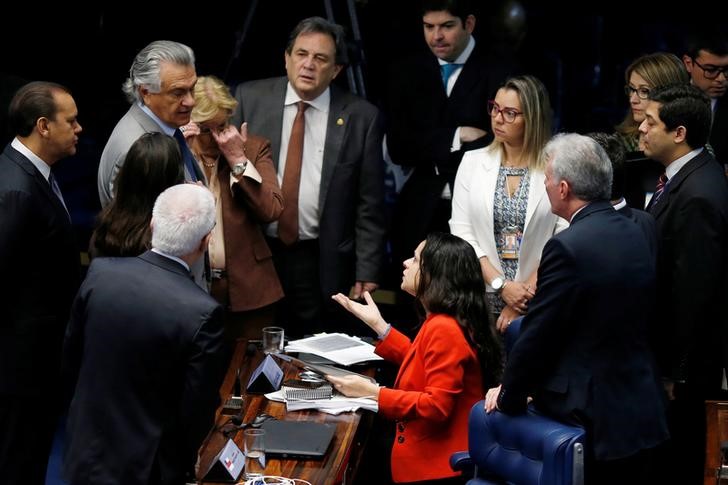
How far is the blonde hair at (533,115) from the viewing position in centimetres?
495

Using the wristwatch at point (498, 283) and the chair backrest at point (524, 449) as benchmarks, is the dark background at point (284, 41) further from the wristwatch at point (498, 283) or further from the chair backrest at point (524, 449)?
the chair backrest at point (524, 449)

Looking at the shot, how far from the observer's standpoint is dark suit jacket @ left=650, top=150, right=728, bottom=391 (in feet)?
14.3

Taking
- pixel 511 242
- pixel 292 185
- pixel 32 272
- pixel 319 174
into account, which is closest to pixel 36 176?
pixel 32 272

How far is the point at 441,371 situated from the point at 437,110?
1.85m

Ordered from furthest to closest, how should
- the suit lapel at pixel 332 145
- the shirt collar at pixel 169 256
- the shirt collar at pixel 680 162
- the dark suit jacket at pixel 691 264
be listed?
1. the suit lapel at pixel 332 145
2. the shirt collar at pixel 680 162
3. the dark suit jacket at pixel 691 264
4. the shirt collar at pixel 169 256

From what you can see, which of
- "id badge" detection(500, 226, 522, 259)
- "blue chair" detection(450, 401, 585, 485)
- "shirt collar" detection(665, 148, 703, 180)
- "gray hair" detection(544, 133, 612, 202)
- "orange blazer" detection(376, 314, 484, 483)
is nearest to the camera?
"blue chair" detection(450, 401, 585, 485)

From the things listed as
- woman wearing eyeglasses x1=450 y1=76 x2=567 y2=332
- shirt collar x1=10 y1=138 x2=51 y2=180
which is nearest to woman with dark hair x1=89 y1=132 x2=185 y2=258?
shirt collar x1=10 y1=138 x2=51 y2=180

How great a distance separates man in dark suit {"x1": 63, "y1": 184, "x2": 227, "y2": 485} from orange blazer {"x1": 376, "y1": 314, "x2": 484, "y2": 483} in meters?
0.85

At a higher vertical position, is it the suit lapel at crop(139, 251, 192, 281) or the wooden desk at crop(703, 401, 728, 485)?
the suit lapel at crop(139, 251, 192, 281)

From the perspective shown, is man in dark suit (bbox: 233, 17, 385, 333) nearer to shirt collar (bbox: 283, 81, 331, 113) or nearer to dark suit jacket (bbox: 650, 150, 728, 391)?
shirt collar (bbox: 283, 81, 331, 113)

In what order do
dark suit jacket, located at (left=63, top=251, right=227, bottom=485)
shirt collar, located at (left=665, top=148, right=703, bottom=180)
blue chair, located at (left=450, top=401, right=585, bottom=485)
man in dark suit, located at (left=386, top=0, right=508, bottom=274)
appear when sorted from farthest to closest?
man in dark suit, located at (left=386, top=0, right=508, bottom=274) < shirt collar, located at (left=665, top=148, right=703, bottom=180) < blue chair, located at (left=450, top=401, right=585, bottom=485) < dark suit jacket, located at (left=63, top=251, right=227, bottom=485)

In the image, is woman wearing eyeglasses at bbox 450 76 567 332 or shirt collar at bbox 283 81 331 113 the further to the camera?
shirt collar at bbox 283 81 331 113

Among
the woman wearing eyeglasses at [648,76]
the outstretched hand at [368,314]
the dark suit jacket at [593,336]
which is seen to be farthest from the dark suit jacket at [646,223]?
the outstretched hand at [368,314]

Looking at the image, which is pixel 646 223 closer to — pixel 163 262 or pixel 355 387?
pixel 355 387
